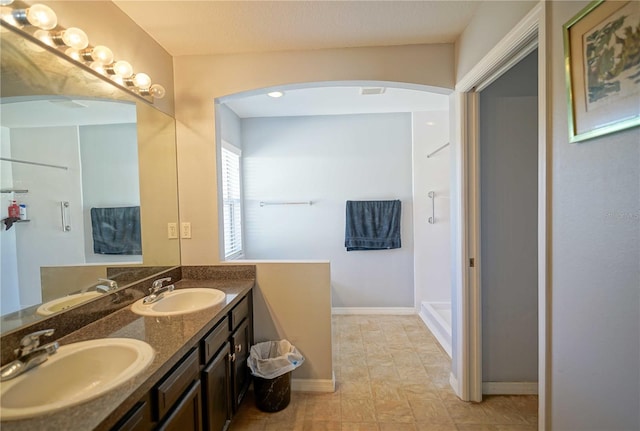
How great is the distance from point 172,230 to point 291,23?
5.15 feet

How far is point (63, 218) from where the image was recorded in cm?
131

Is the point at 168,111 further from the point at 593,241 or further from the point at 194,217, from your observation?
the point at 593,241

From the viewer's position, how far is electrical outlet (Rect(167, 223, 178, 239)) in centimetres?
207

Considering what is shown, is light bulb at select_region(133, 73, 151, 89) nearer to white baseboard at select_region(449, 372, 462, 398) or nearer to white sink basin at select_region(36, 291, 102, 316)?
white sink basin at select_region(36, 291, 102, 316)

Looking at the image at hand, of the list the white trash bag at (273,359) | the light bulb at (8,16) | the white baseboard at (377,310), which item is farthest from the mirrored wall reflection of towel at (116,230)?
the white baseboard at (377,310)

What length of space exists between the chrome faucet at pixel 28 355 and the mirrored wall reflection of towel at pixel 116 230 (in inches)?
21.8

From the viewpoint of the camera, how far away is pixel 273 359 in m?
1.94

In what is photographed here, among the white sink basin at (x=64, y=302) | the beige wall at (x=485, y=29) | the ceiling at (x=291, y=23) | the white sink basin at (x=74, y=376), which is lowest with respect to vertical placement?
the white sink basin at (x=74, y=376)

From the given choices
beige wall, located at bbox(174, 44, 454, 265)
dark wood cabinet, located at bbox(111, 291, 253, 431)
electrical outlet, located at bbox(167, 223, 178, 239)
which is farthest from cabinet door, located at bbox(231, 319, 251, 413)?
electrical outlet, located at bbox(167, 223, 178, 239)

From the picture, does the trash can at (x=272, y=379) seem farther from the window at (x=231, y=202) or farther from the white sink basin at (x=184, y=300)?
the window at (x=231, y=202)

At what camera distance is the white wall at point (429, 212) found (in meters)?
3.45

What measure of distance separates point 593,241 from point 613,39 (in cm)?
59

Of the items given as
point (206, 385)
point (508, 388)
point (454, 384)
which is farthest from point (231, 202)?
point (508, 388)

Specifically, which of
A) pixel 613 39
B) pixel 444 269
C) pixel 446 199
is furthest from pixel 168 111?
pixel 444 269
